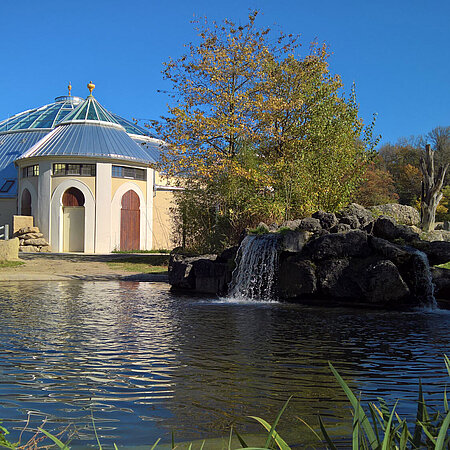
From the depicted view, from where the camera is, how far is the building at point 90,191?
34094 millimetres

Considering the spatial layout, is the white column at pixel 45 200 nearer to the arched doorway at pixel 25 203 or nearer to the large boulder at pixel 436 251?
the arched doorway at pixel 25 203

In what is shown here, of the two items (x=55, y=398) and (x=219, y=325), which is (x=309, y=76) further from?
(x=55, y=398)

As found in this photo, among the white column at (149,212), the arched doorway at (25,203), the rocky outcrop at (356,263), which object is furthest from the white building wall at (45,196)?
the rocky outcrop at (356,263)

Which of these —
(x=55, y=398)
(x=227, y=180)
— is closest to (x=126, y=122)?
(x=227, y=180)

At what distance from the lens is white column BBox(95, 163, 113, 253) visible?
3403 centimetres

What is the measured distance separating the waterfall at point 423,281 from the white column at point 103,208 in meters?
24.5

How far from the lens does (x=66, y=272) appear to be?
21312 millimetres

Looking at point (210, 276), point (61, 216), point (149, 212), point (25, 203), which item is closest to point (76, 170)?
point (61, 216)

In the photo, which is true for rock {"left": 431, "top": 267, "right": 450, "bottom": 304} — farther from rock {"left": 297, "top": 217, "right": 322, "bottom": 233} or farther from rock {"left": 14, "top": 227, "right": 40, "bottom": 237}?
rock {"left": 14, "top": 227, "right": 40, "bottom": 237}

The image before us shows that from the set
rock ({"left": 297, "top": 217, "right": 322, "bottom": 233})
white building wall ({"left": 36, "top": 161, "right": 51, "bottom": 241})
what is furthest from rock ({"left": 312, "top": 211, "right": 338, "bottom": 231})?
white building wall ({"left": 36, "top": 161, "right": 51, "bottom": 241})

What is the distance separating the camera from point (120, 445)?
381 cm

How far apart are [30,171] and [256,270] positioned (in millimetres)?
26106

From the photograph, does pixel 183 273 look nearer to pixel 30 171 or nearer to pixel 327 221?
pixel 327 221

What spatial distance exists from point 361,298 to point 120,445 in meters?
9.78
